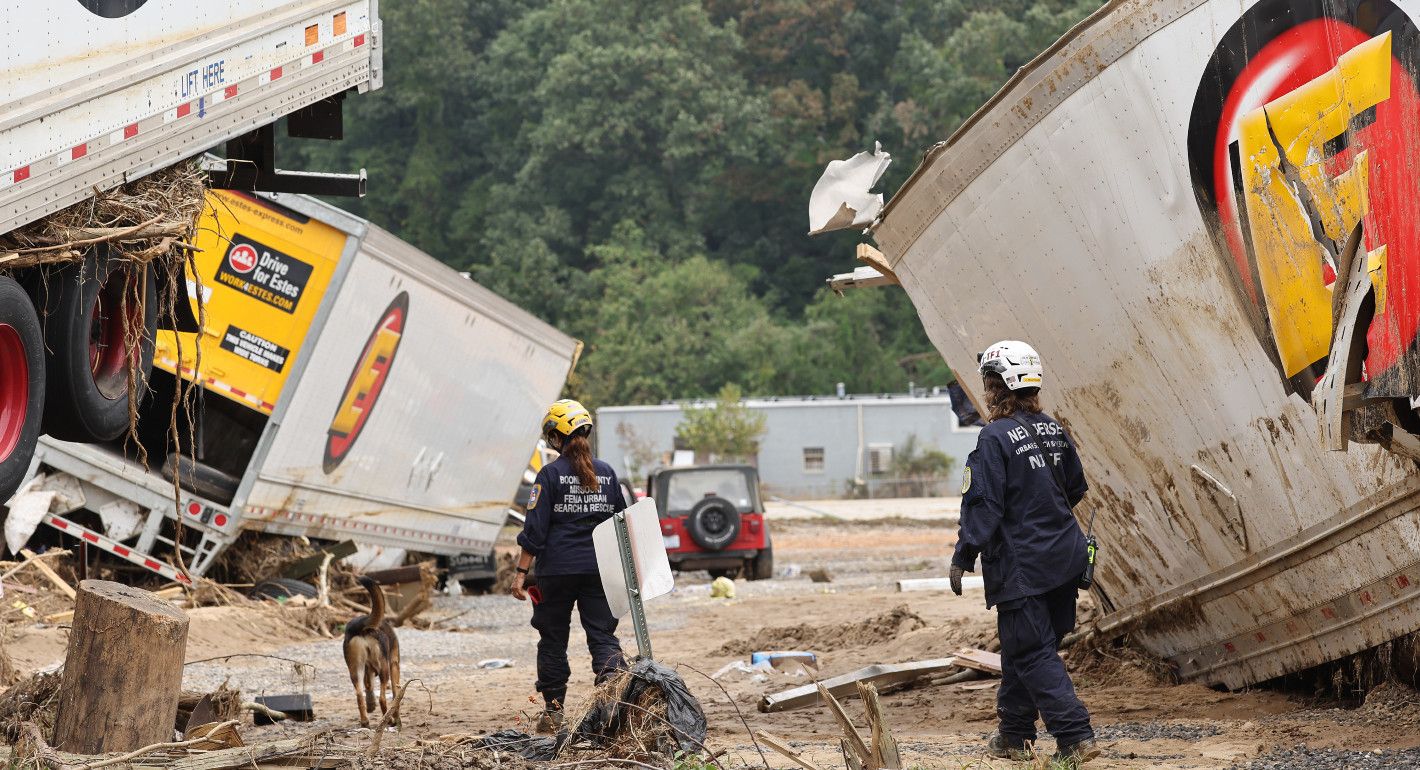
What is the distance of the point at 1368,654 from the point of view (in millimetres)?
7172

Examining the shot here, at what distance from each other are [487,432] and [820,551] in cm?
1125

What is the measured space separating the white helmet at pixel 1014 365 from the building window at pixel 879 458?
137 ft

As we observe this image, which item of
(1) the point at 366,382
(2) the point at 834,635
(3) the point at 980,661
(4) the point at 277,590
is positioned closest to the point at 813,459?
(1) the point at 366,382

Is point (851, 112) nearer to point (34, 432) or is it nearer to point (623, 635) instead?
point (623, 635)

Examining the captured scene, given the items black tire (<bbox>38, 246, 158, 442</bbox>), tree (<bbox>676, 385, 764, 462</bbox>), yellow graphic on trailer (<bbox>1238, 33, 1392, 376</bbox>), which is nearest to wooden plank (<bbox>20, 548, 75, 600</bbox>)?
black tire (<bbox>38, 246, 158, 442</bbox>)

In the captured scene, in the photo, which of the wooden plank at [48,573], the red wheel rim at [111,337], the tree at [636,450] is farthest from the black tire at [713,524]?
the tree at [636,450]

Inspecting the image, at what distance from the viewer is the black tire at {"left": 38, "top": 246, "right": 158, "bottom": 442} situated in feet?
23.4

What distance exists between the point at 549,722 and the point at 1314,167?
3.98 meters

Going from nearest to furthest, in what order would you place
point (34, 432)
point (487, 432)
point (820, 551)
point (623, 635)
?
1. point (34, 432)
2. point (623, 635)
3. point (487, 432)
4. point (820, 551)

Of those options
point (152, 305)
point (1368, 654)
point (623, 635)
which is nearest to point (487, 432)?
point (623, 635)

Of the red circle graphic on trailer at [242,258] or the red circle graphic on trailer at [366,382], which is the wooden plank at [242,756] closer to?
the red circle graphic on trailer at [242,258]

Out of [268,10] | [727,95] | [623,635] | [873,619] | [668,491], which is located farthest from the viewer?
[727,95]

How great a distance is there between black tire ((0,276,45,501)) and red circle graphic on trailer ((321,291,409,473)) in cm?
780

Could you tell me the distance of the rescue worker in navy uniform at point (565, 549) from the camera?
787 cm
